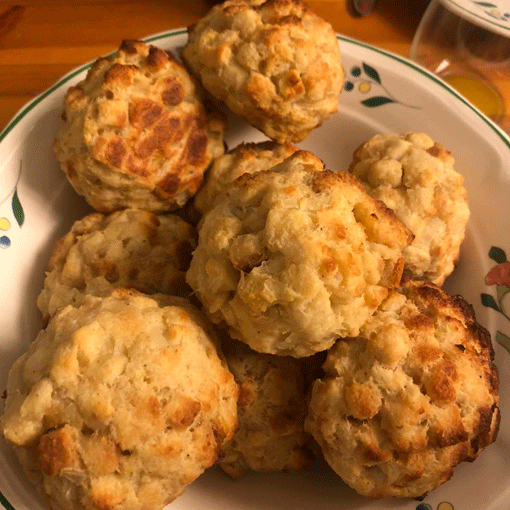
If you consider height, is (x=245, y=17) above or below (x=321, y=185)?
above

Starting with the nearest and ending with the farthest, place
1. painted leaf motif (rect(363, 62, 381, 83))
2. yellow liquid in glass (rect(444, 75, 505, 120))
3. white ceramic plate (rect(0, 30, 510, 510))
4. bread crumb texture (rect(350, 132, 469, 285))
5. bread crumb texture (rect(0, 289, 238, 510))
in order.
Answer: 1. bread crumb texture (rect(0, 289, 238, 510))
2. white ceramic plate (rect(0, 30, 510, 510))
3. bread crumb texture (rect(350, 132, 469, 285))
4. painted leaf motif (rect(363, 62, 381, 83))
5. yellow liquid in glass (rect(444, 75, 505, 120))

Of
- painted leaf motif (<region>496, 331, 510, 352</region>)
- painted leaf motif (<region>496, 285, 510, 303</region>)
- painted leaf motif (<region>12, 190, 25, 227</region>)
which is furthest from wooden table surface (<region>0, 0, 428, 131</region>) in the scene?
painted leaf motif (<region>496, 331, 510, 352</region>)

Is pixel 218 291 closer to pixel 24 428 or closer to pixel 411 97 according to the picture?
pixel 24 428

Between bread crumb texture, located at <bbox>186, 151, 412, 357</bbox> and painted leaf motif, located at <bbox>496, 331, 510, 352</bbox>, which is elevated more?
bread crumb texture, located at <bbox>186, 151, 412, 357</bbox>

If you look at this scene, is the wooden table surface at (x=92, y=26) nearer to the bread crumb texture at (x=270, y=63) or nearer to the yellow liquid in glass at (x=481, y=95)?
the yellow liquid in glass at (x=481, y=95)

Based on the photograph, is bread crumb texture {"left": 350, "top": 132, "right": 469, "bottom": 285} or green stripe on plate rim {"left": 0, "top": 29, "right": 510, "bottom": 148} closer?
bread crumb texture {"left": 350, "top": 132, "right": 469, "bottom": 285}

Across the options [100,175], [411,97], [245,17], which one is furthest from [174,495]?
[411,97]

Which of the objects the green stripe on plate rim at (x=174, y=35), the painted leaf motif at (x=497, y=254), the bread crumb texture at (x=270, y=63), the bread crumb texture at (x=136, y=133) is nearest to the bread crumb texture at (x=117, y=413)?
the bread crumb texture at (x=136, y=133)

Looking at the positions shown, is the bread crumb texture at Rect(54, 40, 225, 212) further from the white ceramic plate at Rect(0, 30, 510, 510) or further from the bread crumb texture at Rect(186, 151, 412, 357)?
the bread crumb texture at Rect(186, 151, 412, 357)
